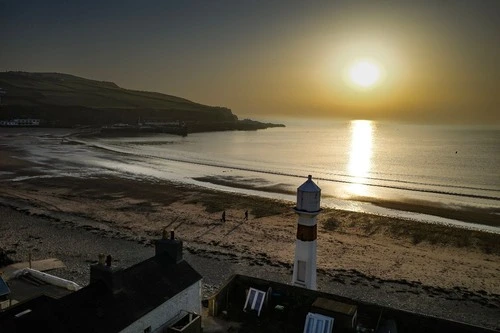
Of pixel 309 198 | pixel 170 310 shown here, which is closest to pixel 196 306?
pixel 170 310

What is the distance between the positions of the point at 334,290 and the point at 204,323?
9.44 m

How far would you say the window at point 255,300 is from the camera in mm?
10539

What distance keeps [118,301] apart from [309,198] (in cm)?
536

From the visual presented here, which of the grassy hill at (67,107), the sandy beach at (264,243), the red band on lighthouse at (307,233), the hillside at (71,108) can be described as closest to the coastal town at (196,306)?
the red band on lighthouse at (307,233)

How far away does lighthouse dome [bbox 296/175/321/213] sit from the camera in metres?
11.0

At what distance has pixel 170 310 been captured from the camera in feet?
32.1

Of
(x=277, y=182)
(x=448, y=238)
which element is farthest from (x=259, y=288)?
(x=277, y=182)

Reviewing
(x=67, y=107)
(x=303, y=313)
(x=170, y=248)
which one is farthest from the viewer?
(x=67, y=107)

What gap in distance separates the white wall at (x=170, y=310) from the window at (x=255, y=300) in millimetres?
1326

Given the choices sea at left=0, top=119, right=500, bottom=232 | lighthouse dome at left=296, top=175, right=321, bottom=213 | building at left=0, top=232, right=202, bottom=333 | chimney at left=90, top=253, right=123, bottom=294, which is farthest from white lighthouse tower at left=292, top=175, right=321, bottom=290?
sea at left=0, top=119, right=500, bottom=232

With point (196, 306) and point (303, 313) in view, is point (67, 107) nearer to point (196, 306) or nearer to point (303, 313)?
point (196, 306)

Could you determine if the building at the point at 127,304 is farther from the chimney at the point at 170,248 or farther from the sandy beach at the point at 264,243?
the sandy beach at the point at 264,243

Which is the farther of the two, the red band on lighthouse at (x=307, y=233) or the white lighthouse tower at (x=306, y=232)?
the red band on lighthouse at (x=307, y=233)

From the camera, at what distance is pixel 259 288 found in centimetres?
1115
